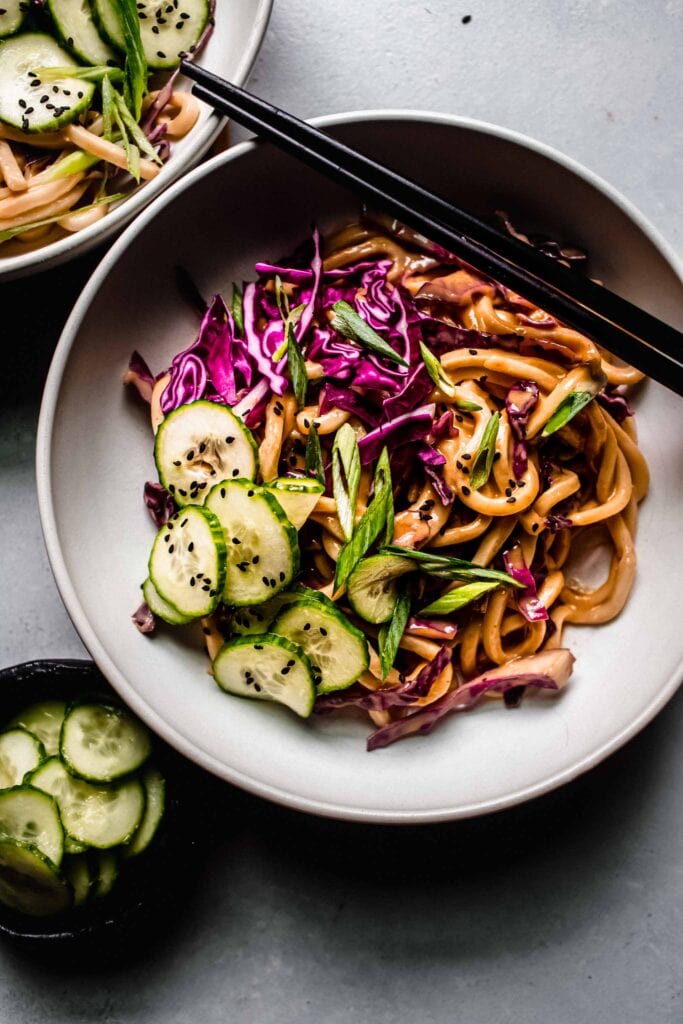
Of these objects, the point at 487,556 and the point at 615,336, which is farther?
the point at 487,556

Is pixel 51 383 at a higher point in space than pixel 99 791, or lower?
higher

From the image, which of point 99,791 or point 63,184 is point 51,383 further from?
point 99,791

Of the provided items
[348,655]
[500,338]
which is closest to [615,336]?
[500,338]

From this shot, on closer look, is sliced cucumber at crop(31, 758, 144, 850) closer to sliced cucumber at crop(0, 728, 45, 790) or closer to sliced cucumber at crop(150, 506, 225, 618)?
sliced cucumber at crop(0, 728, 45, 790)

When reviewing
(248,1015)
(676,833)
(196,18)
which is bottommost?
(248,1015)

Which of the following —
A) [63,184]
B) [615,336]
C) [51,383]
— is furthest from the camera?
[63,184]

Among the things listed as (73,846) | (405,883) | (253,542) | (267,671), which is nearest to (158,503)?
(253,542)

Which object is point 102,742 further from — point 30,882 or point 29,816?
point 30,882

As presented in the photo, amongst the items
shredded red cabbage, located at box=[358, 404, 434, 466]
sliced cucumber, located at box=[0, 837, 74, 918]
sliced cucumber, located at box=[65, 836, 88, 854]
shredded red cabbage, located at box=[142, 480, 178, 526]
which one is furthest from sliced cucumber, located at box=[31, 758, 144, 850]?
shredded red cabbage, located at box=[358, 404, 434, 466]
